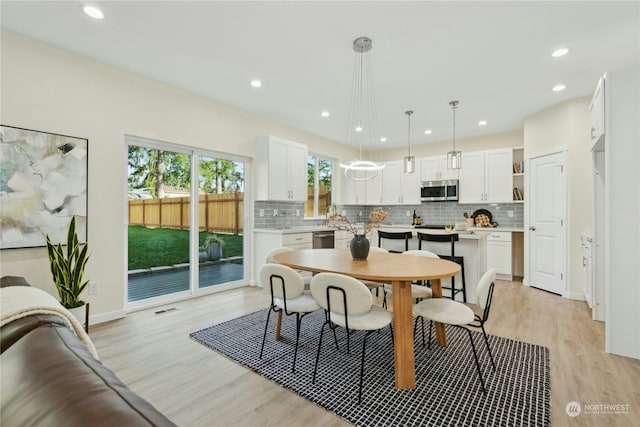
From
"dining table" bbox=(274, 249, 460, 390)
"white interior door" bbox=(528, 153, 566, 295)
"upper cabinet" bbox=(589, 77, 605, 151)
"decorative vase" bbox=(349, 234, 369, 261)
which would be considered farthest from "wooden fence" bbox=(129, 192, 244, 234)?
"white interior door" bbox=(528, 153, 566, 295)

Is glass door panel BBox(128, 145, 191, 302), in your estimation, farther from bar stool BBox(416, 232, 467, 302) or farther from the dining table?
bar stool BBox(416, 232, 467, 302)

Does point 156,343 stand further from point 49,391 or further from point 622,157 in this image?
point 622,157

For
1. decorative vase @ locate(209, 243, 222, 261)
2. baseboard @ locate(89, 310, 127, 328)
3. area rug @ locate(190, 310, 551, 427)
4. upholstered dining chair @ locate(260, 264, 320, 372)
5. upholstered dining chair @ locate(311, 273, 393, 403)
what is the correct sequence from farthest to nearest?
decorative vase @ locate(209, 243, 222, 261)
baseboard @ locate(89, 310, 127, 328)
upholstered dining chair @ locate(260, 264, 320, 372)
upholstered dining chair @ locate(311, 273, 393, 403)
area rug @ locate(190, 310, 551, 427)

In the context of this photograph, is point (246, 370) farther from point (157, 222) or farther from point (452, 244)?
point (452, 244)

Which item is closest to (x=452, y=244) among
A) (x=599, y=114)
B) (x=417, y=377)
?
(x=599, y=114)

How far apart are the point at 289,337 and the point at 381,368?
37.8 inches

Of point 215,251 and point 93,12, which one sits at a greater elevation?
point 93,12

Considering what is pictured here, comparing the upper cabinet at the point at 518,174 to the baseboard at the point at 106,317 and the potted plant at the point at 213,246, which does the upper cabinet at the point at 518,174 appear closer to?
A: the potted plant at the point at 213,246

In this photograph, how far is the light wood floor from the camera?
1.81 metres

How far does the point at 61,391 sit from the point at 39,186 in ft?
10.3

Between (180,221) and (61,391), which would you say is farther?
(180,221)

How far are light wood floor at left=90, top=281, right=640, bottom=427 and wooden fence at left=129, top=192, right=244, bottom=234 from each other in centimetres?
113

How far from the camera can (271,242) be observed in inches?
186

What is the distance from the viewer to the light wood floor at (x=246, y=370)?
181 centimetres
